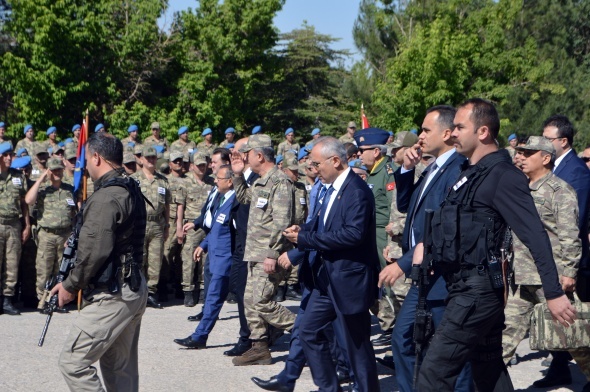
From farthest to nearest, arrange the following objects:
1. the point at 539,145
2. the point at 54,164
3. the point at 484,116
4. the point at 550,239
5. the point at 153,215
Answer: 1. the point at 153,215
2. the point at 54,164
3. the point at 539,145
4. the point at 550,239
5. the point at 484,116

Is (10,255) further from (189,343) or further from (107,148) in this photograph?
(107,148)

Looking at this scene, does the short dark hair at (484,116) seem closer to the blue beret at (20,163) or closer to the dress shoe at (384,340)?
the dress shoe at (384,340)

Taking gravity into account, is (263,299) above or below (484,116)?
below

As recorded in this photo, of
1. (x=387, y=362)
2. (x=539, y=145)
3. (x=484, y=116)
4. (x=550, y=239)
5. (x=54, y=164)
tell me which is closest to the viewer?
(x=484, y=116)

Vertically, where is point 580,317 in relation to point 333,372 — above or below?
above

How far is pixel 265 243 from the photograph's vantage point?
890 cm

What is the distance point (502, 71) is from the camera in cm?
3641

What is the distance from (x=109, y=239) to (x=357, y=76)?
3661 centimetres

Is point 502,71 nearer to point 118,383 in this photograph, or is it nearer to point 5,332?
point 5,332

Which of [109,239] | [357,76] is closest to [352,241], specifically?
[109,239]

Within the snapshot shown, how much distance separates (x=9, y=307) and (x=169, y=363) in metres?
3.94

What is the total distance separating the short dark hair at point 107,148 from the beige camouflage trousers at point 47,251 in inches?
244

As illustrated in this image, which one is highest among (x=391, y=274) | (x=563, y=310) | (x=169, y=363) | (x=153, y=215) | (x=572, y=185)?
(x=572, y=185)

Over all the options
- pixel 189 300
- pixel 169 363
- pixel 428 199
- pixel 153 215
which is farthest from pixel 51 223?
pixel 428 199
